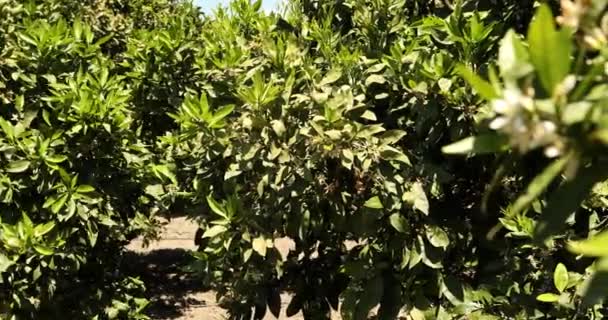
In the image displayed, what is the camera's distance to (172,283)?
8.27 metres

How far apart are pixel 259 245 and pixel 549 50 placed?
2.28 metres

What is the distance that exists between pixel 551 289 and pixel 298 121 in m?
1.32

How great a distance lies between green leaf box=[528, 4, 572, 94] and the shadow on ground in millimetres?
6066

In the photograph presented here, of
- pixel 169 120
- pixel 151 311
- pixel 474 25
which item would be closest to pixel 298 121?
pixel 474 25

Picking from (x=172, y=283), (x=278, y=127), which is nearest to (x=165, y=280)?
(x=172, y=283)

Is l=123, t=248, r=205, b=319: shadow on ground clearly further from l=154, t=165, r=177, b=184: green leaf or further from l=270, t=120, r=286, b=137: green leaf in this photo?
l=270, t=120, r=286, b=137: green leaf

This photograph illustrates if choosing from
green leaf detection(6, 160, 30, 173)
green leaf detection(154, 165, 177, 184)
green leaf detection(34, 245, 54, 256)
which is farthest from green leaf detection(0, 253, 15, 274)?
green leaf detection(154, 165, 177, 184)

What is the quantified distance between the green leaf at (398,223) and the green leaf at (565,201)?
75.6 inches

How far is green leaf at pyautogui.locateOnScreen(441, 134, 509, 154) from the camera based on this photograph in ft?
2.92

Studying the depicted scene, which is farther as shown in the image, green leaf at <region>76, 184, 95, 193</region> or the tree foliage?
green leaf at <region>76, 184, 95, 193</region>

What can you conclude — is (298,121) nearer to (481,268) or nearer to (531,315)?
(481,268)

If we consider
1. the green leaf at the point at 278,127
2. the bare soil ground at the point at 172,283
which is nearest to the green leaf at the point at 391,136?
the green leaf at the point at 278,127

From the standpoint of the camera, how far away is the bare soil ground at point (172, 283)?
7.16m

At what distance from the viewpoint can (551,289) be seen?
273 centimetres
